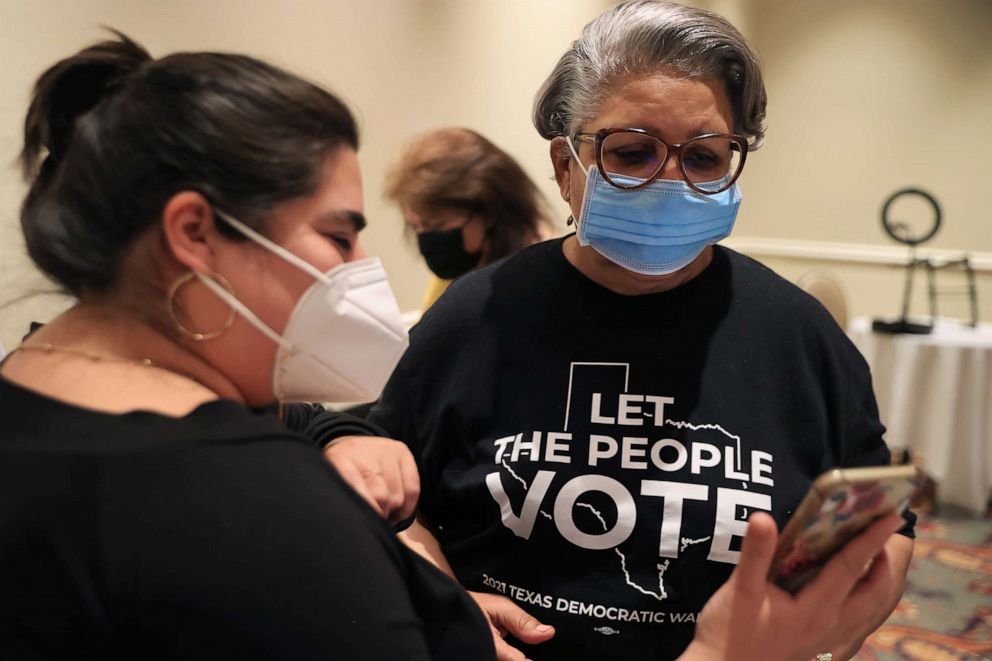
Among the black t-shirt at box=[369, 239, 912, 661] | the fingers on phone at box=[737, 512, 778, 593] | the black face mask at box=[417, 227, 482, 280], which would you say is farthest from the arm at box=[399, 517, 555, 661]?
the black face mask at box=[417, 227, 482, 280]

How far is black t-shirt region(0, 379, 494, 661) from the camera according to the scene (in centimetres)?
57

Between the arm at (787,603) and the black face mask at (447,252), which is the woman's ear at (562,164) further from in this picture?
the black face mask at (447,252)

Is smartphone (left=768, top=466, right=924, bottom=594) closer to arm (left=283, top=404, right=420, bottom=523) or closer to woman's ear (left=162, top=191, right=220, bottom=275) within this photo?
arm (left=283, top=404, right=420, bottom=523)

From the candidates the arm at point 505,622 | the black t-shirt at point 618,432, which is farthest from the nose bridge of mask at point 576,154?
the arm at point 505,622

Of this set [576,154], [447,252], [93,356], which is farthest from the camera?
[447,252]

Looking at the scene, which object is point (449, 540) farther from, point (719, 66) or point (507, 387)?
point (719, 66)

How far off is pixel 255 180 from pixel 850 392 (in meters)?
0.93

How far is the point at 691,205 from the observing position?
1.19 meters

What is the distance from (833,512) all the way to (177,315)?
0.64m

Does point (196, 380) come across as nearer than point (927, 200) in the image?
Yes

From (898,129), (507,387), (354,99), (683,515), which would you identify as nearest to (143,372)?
(507,387)

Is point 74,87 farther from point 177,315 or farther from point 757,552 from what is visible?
point 757,552

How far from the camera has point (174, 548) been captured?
57 centimetres

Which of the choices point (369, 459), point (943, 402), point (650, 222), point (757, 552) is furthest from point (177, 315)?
point (943, 402)
